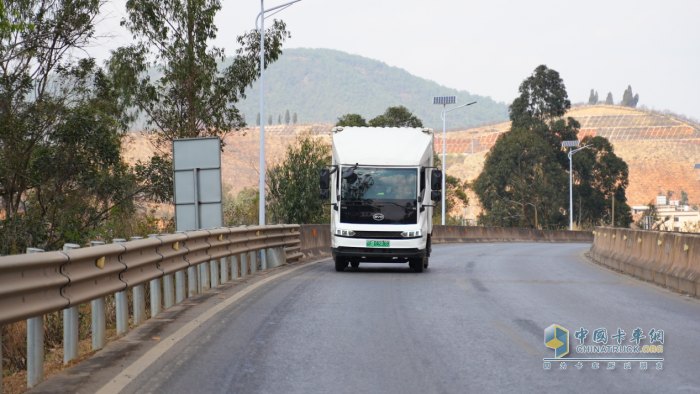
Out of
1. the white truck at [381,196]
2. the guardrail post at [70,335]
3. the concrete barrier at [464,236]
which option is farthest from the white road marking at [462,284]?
the guardrail post at [70,335]

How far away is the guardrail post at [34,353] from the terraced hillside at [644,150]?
142 meters

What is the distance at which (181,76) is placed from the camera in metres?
30.2

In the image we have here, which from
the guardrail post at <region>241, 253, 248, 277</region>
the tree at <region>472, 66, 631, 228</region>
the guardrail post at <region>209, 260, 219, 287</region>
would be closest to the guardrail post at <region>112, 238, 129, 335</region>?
the guardrail post at <region>209, 260, 219, 287</region>

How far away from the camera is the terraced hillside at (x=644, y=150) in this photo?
14688 cm

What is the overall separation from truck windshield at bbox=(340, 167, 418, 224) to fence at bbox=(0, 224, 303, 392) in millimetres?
4607

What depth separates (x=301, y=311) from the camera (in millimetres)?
9656

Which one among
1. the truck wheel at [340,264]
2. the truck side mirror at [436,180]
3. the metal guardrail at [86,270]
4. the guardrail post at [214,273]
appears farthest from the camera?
the truck wheel at [340,264]

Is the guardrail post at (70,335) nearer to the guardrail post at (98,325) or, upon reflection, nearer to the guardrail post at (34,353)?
the guardrail post at (98,325)

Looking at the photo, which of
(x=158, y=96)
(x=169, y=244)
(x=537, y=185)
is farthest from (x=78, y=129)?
(x=537, y=185)

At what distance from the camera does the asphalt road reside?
5.75m

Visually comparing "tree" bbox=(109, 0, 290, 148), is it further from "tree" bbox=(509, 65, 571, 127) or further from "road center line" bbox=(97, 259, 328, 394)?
"tree" bbox=(509, 65, 571, 127)

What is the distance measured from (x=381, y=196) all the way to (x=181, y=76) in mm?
15927

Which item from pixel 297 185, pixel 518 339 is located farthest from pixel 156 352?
pixel 297 185

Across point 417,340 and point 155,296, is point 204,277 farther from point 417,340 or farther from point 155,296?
point 417,340
